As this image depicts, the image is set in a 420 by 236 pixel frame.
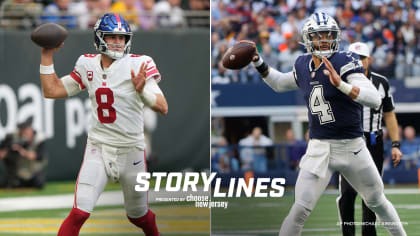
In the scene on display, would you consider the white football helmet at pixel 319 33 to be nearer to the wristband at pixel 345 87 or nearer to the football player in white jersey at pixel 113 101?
the wristband at pixel 345 87

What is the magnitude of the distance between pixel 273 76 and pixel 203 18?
6.73 metres

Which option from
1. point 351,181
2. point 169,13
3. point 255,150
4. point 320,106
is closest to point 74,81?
point 320,106

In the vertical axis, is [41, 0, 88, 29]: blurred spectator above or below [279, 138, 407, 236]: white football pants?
above

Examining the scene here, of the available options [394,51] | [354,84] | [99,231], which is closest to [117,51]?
[354,84]

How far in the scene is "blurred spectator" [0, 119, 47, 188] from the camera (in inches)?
437

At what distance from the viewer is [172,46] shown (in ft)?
39.2

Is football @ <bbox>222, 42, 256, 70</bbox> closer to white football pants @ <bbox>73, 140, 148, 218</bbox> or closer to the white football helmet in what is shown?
the white football helmet

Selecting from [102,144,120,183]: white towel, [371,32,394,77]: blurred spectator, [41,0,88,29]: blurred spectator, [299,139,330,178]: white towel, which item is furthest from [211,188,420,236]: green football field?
[41,0,88,29]: blurred spectator

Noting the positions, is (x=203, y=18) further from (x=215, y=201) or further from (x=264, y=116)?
(x=215, y=201)

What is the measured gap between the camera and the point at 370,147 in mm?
5801

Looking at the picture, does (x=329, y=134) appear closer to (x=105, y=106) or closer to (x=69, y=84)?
(x=105, y=106)

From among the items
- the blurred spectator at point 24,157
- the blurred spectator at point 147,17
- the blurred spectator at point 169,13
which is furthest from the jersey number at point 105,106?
the blurred spectator at point 169,13

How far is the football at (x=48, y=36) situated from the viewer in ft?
16.9

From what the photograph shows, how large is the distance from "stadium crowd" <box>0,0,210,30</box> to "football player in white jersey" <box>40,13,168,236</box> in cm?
623
